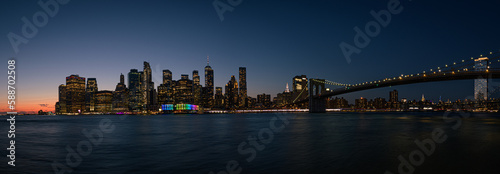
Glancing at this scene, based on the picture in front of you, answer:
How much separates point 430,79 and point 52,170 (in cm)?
7187

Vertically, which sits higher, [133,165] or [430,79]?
[430,79]

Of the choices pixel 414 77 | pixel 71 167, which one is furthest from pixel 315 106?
pixel 71 167

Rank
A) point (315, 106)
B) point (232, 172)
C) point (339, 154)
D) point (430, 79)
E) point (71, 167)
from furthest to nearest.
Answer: point (315, 106) < point (430, 79) < point (339, 154) < point (71, 167) < point (232, 172)

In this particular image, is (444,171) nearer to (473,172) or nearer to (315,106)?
(473,172)

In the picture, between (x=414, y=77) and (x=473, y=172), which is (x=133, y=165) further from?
(x=414, y=77)

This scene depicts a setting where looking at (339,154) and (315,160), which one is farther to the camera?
(339,154)

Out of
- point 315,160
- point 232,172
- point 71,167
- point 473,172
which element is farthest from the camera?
point 315,160

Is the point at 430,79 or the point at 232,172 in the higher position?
the point at 430,79

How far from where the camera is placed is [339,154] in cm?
1898

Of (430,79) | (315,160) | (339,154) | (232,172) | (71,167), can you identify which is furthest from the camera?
(430,79)

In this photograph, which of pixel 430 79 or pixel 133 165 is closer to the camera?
pixel 133 165

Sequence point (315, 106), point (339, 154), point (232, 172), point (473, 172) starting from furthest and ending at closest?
point (315, 106) < point (339, 154) < point (232, 172) < point (473, 172)

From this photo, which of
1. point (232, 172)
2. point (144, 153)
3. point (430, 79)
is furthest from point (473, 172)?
point (430, 79)

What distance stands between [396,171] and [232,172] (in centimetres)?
688
